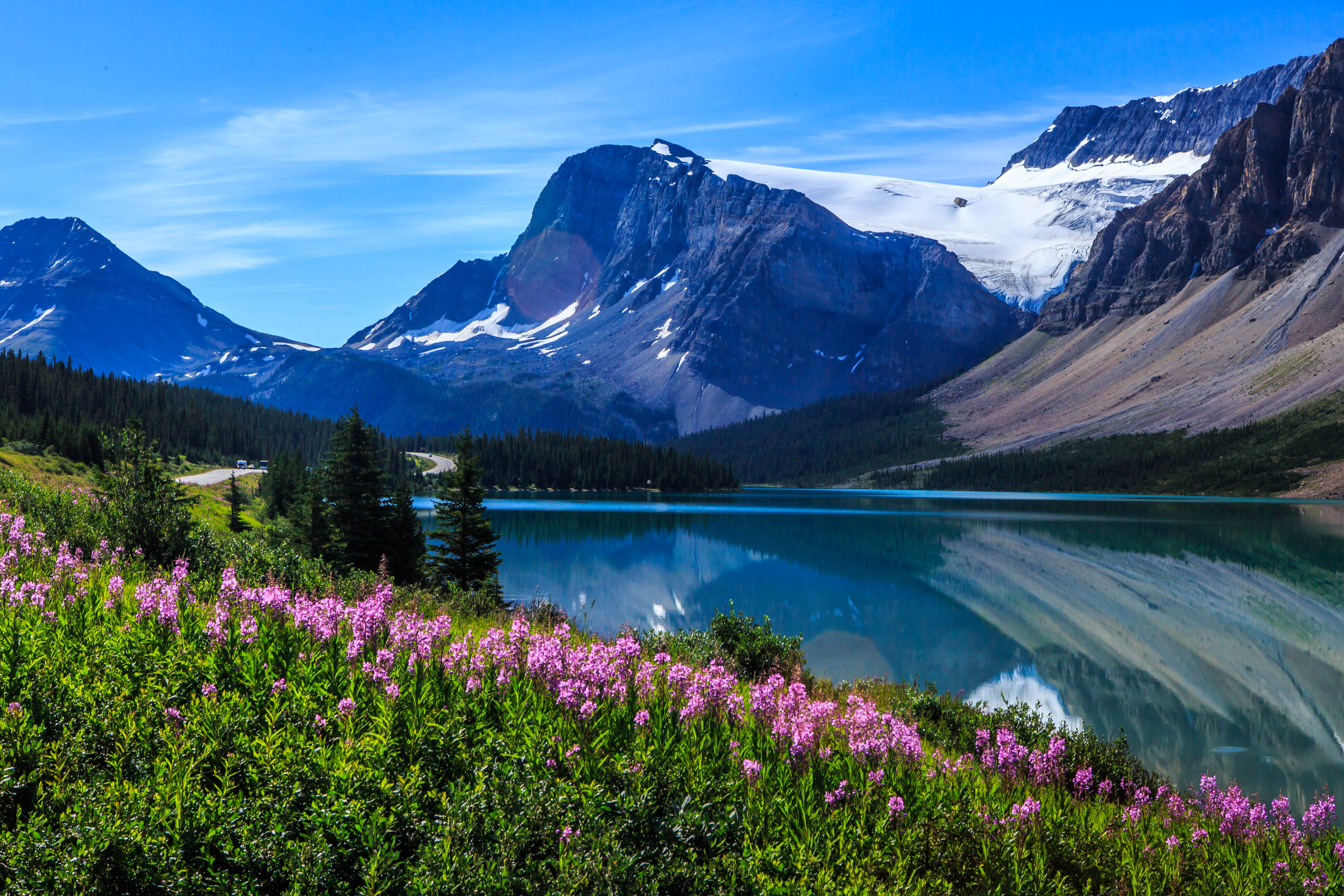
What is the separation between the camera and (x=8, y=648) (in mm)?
8289

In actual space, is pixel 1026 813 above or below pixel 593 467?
above

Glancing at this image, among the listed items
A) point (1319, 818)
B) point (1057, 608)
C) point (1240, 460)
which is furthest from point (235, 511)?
point (1240, 460)

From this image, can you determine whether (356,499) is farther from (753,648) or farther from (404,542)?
(753,648)

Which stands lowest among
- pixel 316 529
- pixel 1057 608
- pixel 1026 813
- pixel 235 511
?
pixel 1057 608

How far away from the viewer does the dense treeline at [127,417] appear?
7212cm

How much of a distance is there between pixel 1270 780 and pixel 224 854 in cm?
1879

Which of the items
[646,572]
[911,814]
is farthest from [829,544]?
[911,814]

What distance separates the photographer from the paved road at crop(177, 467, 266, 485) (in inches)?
2913

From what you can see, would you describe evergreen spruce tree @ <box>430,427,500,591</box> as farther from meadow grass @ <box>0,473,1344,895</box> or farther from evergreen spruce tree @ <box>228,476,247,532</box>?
meadow grass @ <box>0,473,1344,895</box>

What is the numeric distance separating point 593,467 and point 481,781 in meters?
169

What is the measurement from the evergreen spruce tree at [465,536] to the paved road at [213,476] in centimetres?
3130

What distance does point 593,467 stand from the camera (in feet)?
575

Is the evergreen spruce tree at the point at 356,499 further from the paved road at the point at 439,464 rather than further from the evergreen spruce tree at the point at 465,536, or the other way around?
the paved road at the point at 439,464

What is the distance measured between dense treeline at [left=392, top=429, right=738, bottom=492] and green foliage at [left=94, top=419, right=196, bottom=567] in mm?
150480
